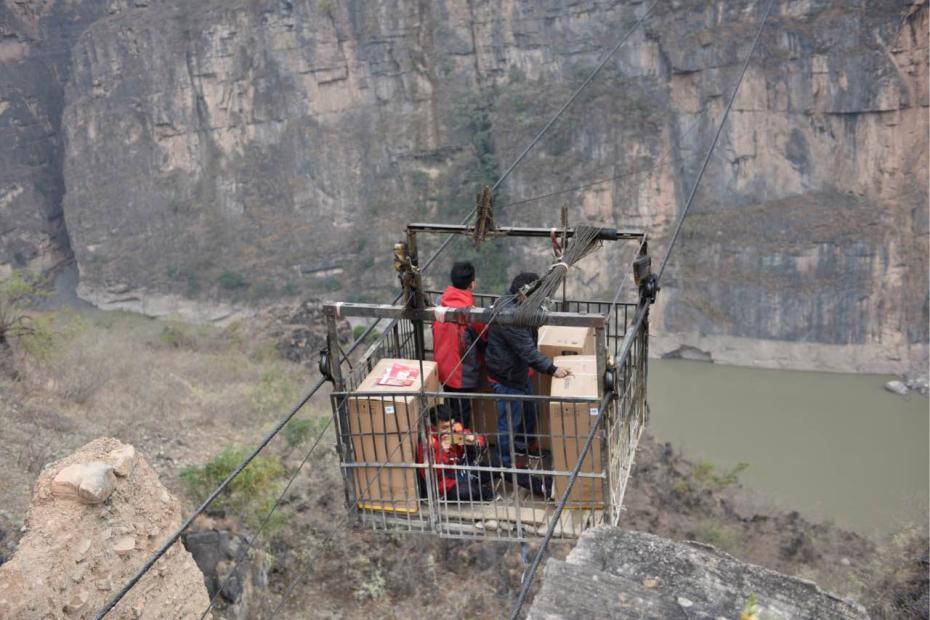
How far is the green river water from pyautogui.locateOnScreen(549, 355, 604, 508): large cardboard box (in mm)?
14139

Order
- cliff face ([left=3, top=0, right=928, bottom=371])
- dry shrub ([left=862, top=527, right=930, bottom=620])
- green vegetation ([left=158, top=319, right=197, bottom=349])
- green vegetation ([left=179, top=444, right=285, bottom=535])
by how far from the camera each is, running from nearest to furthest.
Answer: green vegetation ([left=179, top=444, right=285, bottom=535]) < dry shrub ([left=862, top=527, right=930, bottom=620]) < green vegetation ([left=158, top=319, right=197, bottom=349]) < cliff face ([left=3, top=0, right=928, bottom=371])

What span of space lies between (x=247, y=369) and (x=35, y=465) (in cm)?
808

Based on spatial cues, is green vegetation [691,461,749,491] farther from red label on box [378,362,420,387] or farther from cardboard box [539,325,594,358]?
red label on box [378,362,420,387]

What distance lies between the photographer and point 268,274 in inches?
1420

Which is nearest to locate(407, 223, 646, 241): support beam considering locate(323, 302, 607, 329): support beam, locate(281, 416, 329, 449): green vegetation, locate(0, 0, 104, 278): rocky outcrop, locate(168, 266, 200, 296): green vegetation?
locate(323, 302, 607, 329): support beam

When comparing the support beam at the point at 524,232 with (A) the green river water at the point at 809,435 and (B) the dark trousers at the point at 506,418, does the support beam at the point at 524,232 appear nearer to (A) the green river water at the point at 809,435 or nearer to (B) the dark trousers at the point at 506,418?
(B) the dark trousers at the point at 506,418

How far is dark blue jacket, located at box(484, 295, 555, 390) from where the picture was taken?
4895mm

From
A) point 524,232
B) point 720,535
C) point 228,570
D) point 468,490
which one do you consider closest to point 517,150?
point 720,535

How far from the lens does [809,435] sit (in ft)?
74.8

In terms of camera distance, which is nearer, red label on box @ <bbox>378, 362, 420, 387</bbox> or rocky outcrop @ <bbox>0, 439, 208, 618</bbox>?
red label on box @ <bbox>378, 362, 420, 387</bbox>

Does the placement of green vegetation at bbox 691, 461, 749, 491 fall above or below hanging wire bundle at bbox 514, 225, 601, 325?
below

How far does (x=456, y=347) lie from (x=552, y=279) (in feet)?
3.10

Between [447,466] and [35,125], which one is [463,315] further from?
[35,125]

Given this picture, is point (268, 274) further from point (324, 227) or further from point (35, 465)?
point (35, 465)
